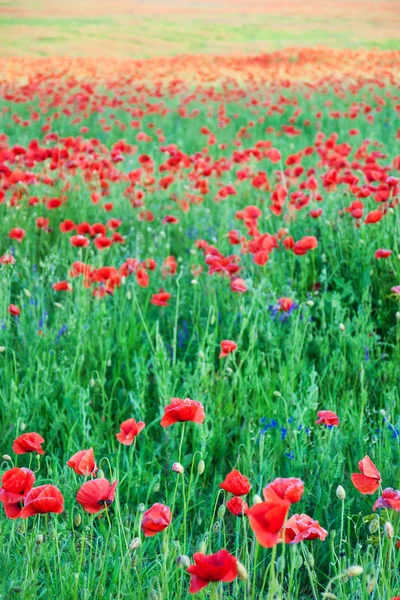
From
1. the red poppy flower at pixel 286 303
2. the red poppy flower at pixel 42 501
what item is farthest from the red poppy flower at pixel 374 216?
the red poppy flower at pixel 42 501

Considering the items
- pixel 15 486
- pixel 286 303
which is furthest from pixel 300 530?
pixel 286 303

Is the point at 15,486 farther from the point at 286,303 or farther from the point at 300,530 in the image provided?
the point at 286,303

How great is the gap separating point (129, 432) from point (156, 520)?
28 cm

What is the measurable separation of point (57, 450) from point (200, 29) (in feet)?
74.0

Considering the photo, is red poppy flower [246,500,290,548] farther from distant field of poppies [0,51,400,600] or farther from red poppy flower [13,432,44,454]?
red poppy flower [13,432,44,454]

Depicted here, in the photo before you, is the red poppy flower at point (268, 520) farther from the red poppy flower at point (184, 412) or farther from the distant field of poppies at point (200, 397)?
the red poppy flower at point (184, 412)

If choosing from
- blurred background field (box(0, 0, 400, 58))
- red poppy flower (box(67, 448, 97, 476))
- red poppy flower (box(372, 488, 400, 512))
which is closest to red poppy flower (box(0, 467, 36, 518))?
red poppy flower (box(67, 448, 97, 476))

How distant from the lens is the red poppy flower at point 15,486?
3.65 feet

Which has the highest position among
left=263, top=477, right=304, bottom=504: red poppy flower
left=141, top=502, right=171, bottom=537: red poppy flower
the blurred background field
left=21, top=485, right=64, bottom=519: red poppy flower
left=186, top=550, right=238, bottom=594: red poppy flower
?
the blurred background field

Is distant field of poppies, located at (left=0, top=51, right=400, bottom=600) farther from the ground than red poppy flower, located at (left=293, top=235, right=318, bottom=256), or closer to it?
closer to it

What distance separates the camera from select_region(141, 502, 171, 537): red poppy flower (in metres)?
1.11

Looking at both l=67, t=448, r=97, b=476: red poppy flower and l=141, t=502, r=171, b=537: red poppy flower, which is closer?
l=141, t=502, r=171, b=537: red poppy flower

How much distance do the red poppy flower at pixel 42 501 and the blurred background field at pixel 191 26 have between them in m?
17.8

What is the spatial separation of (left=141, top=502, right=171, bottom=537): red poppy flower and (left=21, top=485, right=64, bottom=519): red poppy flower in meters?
0.15
